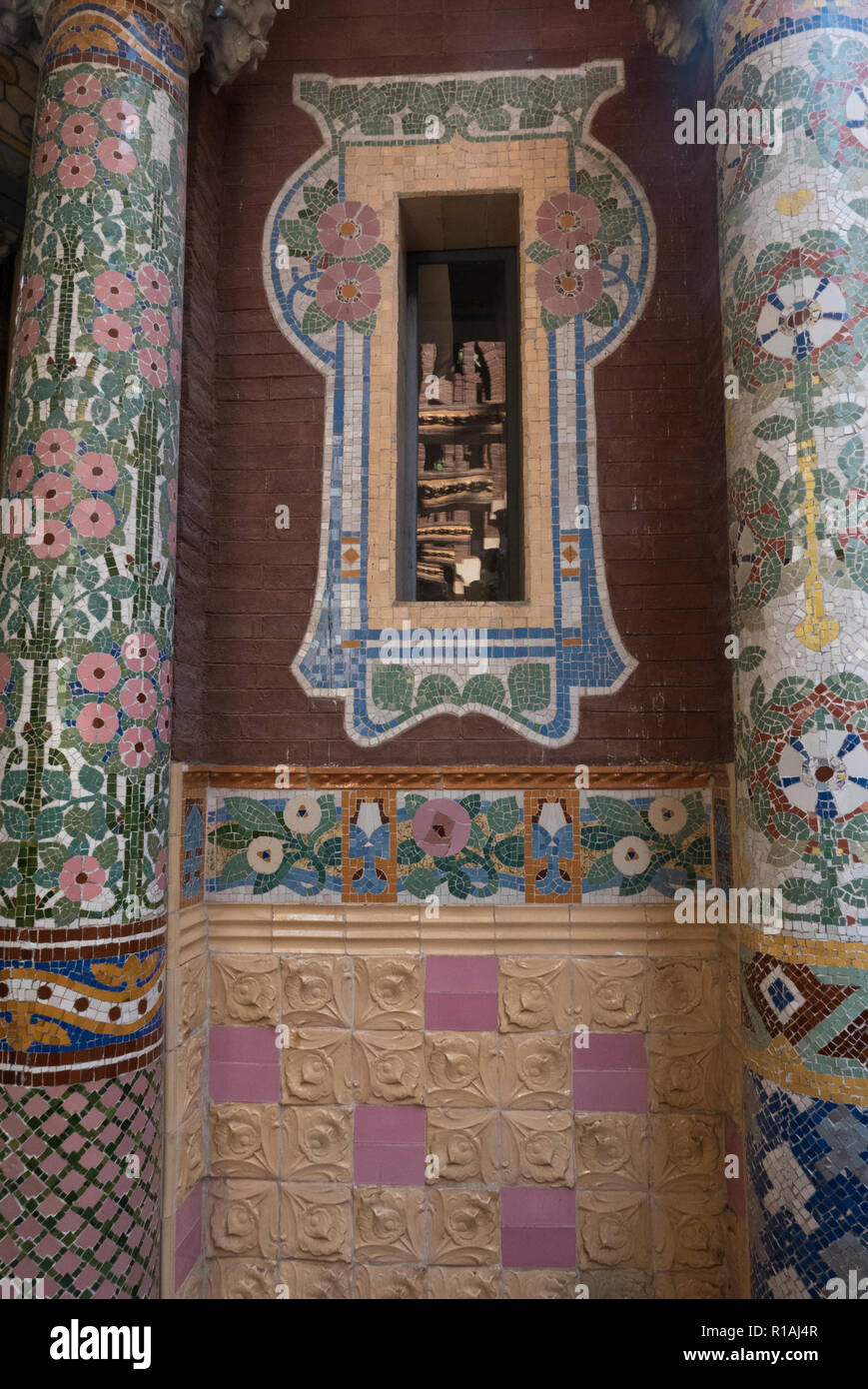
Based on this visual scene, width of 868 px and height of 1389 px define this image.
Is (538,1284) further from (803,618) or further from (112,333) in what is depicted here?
(112,333)

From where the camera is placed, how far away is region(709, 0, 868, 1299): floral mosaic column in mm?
2260

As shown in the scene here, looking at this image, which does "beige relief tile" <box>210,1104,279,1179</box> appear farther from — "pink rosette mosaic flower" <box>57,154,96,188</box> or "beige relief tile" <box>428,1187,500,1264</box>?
"pink rosette mosaic flower" <box>57,154,96,188</box>

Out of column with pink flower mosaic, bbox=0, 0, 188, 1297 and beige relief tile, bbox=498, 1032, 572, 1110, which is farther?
beige relief tile, bbox=498, 1032, 572, 1110

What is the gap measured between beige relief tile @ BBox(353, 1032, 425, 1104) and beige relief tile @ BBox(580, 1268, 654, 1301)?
2.54ft

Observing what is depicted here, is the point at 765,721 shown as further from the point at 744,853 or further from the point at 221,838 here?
the point at 221,838

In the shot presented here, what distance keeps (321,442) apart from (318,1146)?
2.44 m

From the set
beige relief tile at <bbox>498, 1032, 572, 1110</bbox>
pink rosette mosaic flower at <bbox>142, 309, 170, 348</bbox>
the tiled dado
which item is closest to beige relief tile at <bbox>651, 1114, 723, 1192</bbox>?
the tiled dado

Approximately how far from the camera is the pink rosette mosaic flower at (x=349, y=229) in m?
3.17

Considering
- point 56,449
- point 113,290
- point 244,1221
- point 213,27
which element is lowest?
point 244,1221

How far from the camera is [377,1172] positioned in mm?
2809

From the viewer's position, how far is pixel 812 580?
7.85 ft

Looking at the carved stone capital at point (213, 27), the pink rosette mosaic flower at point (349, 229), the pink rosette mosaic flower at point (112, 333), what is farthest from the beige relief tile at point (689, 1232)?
the carved stone capital at point (213, 27)

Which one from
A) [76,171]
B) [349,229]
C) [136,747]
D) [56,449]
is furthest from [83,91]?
[136,747]

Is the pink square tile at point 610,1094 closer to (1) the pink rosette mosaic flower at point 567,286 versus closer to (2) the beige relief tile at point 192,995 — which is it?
(2) the beige relief tile at point 192,995
